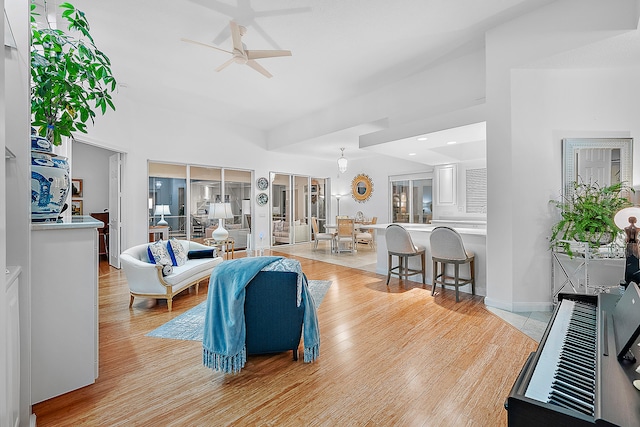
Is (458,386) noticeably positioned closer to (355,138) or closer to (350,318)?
(350,318)

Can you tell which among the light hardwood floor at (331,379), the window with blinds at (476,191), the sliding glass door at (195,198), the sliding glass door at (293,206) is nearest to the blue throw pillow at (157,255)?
the light hardwood floor at (331,379)

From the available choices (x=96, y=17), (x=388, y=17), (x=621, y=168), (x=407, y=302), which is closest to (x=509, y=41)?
(x=388, y=17)

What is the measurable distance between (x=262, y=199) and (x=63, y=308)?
6.54 m

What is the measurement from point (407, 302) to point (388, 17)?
342cm

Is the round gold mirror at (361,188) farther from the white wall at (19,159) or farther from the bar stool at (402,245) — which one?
the white wall at (19,159)

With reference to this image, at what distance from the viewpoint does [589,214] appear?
3.00 meters

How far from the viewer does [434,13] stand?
3320 mm

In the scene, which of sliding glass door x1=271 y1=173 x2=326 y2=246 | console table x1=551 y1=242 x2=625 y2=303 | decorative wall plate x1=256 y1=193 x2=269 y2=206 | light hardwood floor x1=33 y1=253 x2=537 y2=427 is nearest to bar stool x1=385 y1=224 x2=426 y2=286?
light hardwood floor x1=33 y1=253 x2=537 y2=427

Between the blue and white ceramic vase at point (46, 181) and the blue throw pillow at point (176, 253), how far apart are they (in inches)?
88.1

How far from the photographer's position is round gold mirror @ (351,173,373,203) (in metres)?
10.0

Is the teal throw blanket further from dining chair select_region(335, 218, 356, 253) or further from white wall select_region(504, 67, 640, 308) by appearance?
dining chair select_region(335, 218, 356, 253)

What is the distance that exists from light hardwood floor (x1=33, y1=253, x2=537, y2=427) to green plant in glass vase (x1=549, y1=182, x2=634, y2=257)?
1.16m

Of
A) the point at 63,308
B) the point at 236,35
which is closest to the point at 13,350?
the point at 63,308

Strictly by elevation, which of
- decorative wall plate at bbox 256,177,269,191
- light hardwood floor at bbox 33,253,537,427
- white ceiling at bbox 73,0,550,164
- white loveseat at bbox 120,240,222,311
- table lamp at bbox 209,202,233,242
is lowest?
light hardwood floor at bbox 33,253,537,427
